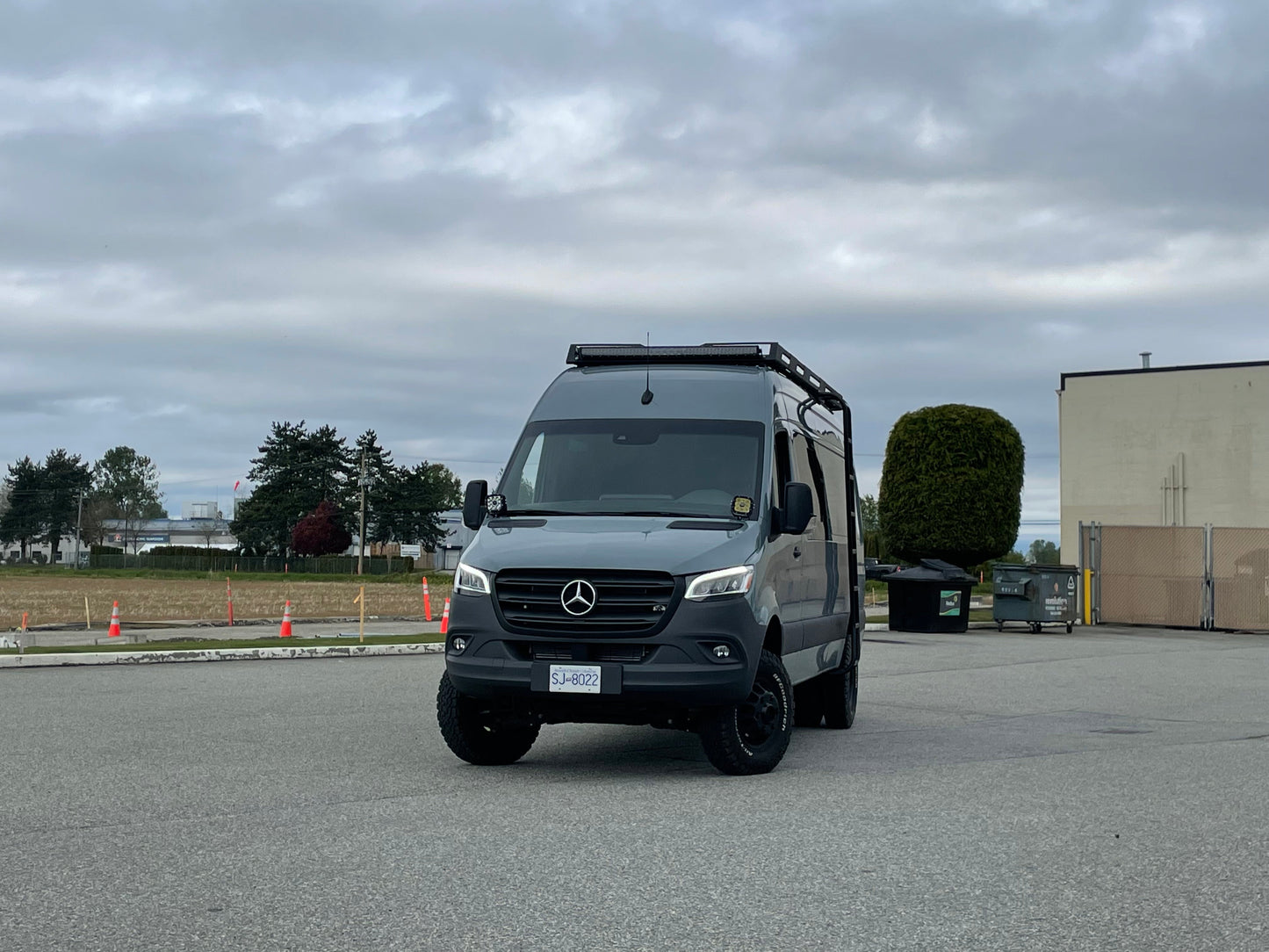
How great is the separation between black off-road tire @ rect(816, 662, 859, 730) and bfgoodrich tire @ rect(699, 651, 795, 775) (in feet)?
8.70

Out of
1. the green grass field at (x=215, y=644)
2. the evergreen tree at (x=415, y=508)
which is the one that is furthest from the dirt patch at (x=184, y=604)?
the evergreen tree at (x=415, y=508)

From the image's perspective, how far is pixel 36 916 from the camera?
5363 mm

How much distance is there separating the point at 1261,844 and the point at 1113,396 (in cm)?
5303

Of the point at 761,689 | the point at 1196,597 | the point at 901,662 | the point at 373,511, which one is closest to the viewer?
the point at 761,689

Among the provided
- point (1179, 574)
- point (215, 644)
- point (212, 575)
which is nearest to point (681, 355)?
point (215, 644)

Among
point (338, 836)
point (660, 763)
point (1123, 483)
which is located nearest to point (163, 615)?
point (660, 763)

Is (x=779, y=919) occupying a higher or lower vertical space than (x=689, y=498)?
lower

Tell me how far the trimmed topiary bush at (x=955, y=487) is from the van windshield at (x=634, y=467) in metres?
29.8

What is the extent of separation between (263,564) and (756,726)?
105 metres

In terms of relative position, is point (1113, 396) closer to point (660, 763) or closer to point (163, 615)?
point (163, 615)

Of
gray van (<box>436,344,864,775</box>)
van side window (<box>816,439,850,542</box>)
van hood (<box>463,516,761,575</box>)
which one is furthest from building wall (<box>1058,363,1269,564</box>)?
van hood (<box>463,516,761,575</box>)

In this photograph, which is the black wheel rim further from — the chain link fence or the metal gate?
the metal gate

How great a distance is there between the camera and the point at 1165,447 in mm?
56344

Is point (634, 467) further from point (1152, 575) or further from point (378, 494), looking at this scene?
point (378, 494)
